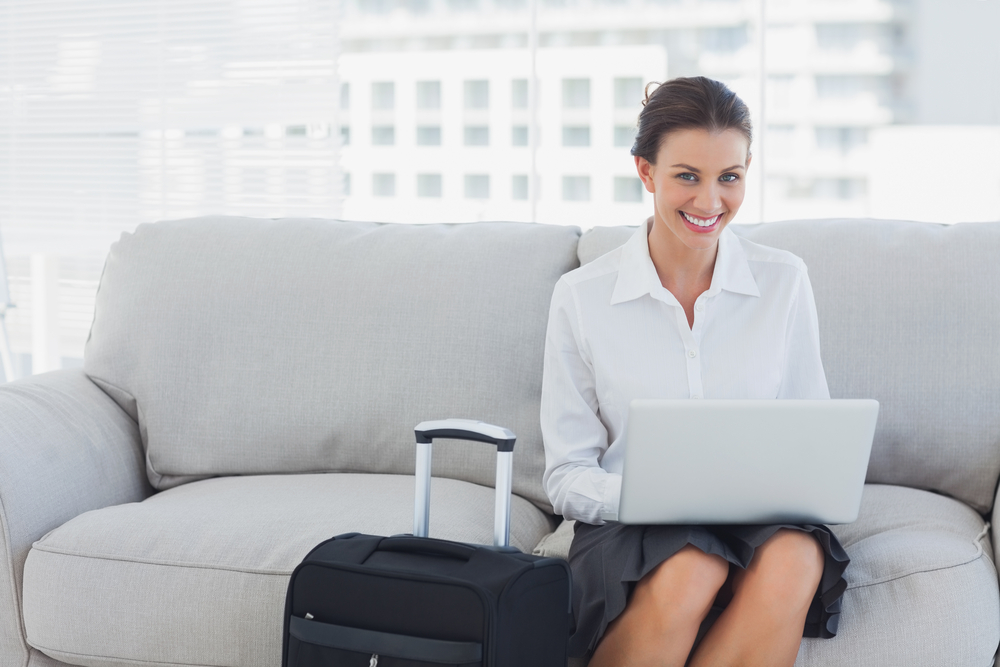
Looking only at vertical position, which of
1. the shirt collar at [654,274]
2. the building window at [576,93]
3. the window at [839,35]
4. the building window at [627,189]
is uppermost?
the window at [839,35]

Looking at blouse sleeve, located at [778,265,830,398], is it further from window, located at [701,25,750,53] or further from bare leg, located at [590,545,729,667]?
window, located at [701,25,750,53]

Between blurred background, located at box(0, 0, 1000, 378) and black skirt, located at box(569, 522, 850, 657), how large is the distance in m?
2.12

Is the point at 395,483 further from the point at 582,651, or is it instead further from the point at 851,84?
the point at 851,84

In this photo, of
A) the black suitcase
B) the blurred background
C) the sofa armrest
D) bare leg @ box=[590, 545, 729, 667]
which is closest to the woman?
bare leg @ box=[590, 545, 729, 667]

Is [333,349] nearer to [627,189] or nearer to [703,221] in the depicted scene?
[703,221]

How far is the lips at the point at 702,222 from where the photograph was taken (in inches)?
58.0

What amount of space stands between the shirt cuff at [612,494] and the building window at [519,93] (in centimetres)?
284

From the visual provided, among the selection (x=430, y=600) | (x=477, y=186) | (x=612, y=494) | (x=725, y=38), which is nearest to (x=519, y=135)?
(x=477, y=186)

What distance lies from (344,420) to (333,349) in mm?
146

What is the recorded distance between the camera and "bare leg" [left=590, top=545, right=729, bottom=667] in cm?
125

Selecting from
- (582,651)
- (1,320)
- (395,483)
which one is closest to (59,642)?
(395,483)

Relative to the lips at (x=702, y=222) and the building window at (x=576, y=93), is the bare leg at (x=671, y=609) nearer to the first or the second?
the lips at (x=702, y=222)

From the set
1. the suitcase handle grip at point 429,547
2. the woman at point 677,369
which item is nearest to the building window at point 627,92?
the woman at point 677,369

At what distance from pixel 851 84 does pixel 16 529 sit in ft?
11.3
